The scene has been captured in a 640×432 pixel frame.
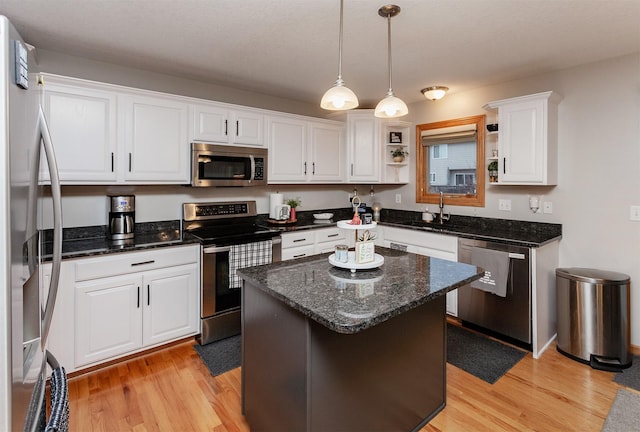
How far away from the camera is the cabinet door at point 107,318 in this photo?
2.39 meters

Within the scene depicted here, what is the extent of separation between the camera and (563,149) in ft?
10.1

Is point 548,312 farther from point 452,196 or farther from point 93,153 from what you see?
point 93,153

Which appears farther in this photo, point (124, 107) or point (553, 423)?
point (124, 107)

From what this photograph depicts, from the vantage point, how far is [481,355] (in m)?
2.75

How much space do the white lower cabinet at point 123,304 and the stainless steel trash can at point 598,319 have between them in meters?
3.07

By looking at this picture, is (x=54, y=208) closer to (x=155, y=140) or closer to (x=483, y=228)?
(x=155, y=140)

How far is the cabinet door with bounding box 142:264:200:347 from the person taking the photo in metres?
2.68

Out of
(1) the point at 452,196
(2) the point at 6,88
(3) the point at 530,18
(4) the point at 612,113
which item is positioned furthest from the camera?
(1) the point at 452,196

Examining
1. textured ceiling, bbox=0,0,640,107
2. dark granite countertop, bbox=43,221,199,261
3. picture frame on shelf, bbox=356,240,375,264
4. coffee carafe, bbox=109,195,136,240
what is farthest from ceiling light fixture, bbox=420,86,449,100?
coffee carafe, bbox=109,195,136,240

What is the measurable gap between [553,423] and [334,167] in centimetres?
307

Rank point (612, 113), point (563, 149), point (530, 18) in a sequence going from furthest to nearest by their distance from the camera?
point (563, 149) → point (612, 113) → point (530, 18)

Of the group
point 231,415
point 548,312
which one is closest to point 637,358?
point 548,312

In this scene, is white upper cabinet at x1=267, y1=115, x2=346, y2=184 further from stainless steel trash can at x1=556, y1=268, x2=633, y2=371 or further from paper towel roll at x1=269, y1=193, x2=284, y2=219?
stainless steel trash can at x1=556, y1=268, x2=633, y2=371

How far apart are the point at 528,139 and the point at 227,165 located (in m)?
2.79
